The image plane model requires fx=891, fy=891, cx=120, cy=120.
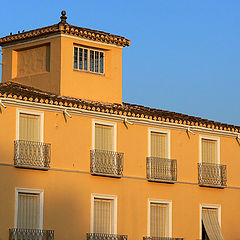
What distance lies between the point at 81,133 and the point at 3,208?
513 centimetres

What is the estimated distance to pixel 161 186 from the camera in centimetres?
4006

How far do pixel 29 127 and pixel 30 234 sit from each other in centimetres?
431

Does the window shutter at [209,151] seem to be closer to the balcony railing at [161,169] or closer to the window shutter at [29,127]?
the balcony railing at [161,169]

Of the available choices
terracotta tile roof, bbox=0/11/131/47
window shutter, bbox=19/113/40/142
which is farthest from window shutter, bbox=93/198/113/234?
terracotta tile roof, bbox=0/11/131/47

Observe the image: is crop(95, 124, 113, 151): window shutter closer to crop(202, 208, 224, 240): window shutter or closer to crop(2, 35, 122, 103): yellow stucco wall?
crop(2, 35, 122, 103): yellow stucco wall

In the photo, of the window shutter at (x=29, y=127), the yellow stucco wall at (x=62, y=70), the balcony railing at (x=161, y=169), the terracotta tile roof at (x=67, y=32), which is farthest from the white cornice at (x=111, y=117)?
the terracotta tile roof at (x=67, y=32)

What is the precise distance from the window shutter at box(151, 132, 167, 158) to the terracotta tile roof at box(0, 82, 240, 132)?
79cm

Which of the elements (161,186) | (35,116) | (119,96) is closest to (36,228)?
(35,116)

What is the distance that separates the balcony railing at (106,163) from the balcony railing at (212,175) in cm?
483

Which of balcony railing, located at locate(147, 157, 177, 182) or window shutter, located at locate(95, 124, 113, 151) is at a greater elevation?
window shutter, located at locate(95, 124, 113, 151)

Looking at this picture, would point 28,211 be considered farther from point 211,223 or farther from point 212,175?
point 212,175

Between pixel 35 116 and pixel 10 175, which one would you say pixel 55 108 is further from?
pixel 10 175

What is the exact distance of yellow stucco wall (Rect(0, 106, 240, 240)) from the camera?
35.1 meters

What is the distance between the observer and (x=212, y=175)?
4209 cm
